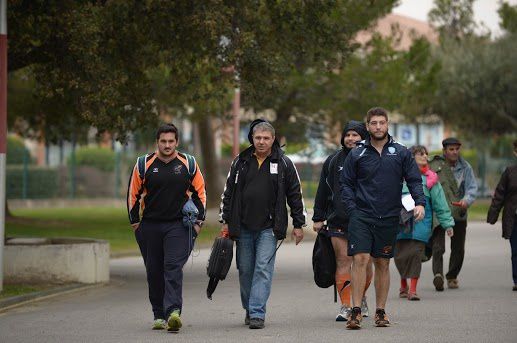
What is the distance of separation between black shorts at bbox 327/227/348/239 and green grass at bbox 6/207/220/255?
12.2 metres

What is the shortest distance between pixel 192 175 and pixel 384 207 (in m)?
1.74

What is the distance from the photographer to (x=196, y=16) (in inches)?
666

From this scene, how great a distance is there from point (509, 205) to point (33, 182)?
106 ft

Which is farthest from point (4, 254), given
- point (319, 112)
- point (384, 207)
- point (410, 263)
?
point (319, 112)

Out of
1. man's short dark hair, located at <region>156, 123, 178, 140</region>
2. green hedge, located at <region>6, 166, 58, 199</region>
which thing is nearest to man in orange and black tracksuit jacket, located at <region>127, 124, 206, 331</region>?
man's short dark hair, located at <region>156, 123, 178, 140</region>

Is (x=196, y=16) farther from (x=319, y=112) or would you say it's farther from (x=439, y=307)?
(x=319, y=112)

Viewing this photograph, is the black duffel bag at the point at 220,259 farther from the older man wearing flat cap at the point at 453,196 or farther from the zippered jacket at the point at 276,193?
the older man wearing flat cap at the point at 453,196

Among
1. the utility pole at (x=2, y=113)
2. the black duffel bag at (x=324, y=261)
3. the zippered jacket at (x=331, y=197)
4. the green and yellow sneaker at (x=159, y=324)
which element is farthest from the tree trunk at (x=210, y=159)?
the green and yellow sneaker at (x=159, y=324)

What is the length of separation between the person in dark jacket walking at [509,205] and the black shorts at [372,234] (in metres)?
4.67

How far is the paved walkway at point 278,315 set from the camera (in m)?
11.2

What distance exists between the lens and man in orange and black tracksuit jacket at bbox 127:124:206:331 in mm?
11883

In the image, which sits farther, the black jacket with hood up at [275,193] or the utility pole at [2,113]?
the utility pole at [2,113]

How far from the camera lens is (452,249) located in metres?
16.4

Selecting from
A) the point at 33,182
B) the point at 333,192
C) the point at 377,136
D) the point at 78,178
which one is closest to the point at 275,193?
the point at 333,192
